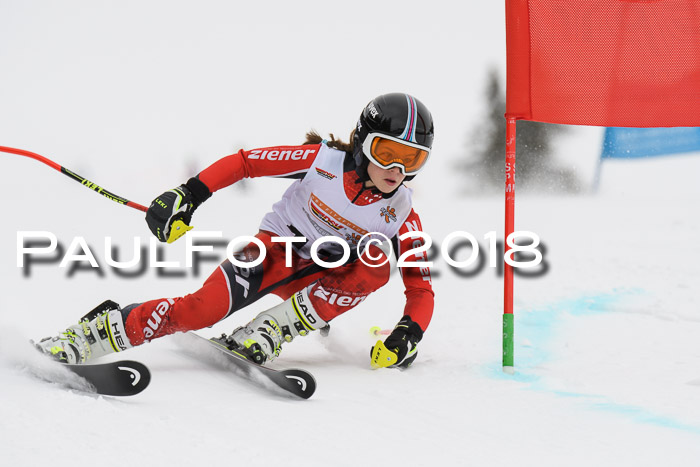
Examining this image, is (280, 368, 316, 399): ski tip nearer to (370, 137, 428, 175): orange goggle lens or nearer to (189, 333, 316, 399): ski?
(189, 333, 316, 399): ski

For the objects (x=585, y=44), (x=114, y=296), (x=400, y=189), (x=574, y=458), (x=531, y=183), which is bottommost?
(x=531, y=183)

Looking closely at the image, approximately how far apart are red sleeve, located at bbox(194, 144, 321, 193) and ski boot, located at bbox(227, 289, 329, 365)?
1.84 ft

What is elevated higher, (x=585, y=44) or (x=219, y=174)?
(x=585, y=44)

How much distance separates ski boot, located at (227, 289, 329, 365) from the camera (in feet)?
9.33

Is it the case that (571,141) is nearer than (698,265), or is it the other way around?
(698,265)

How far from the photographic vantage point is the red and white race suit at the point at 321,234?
2904 mm

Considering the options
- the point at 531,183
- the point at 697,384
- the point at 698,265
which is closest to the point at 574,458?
the point at 697,384

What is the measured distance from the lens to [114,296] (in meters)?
4.86

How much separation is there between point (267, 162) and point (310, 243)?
0.46m

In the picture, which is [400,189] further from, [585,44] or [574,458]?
[574,458]

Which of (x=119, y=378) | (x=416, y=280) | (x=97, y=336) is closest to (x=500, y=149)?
(x=416, y=280)

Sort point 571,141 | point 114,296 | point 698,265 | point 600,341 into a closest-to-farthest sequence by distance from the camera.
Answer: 1. point 600,341
2. point 114,296
3. point 698,265
4. point 571,141

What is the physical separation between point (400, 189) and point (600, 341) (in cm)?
149

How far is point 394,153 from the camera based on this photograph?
2816 mm
